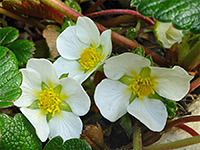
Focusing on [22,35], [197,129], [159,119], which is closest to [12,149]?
[159,119]

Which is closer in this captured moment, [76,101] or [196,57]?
[76,101]

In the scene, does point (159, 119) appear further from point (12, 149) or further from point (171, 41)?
point (12, 149)

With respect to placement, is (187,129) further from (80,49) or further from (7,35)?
(7,35)

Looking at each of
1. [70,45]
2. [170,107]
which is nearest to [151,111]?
[170,107]

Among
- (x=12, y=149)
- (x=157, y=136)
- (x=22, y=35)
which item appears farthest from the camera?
(x=22, y=35)

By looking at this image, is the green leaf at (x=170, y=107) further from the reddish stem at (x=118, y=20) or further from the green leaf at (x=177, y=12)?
the reddish stem at (x=118, y=20)

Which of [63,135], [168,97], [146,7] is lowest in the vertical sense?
[63,135]

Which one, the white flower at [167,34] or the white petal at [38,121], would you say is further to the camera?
the white flower at [167,34]

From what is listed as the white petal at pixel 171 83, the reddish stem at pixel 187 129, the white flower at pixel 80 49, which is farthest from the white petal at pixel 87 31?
the reddish stem at pixel 187 129
